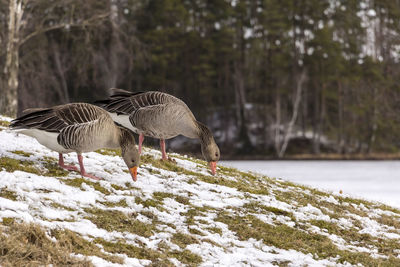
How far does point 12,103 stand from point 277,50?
128 feet

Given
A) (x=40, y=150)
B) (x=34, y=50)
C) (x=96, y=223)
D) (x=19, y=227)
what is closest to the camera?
(x=19, y=227)

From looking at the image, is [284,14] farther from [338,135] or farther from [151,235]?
[151,235]

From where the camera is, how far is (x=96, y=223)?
6.98 m

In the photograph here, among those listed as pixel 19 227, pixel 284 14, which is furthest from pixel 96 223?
pixel 284 14

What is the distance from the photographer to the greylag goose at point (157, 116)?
403 inches

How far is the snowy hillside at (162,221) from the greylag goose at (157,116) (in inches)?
35.5

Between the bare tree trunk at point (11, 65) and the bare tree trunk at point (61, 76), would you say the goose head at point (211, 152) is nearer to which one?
the bare tree trunk at point (11, 65)

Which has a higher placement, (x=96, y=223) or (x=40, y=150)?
(x=40, y=150)

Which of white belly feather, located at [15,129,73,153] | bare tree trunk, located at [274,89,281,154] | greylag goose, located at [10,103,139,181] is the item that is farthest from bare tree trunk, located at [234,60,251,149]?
white belly feather, located at [15,129,73,153]

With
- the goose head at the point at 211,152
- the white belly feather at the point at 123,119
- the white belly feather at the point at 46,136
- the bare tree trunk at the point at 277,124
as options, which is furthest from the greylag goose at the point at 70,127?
Answer: the bare tree trunk at the point at 277,124

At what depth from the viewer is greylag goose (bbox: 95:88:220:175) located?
33.6 feet

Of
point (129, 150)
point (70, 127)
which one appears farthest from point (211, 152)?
point (70, 127)

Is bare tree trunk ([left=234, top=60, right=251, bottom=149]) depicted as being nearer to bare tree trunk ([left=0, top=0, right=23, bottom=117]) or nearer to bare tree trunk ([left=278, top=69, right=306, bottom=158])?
bare tree trunk ([left=278, top=69, right=306, bottom=158])

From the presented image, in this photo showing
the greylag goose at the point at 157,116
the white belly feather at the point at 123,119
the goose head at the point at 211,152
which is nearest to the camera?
the greylag goose at the point at 157,116
